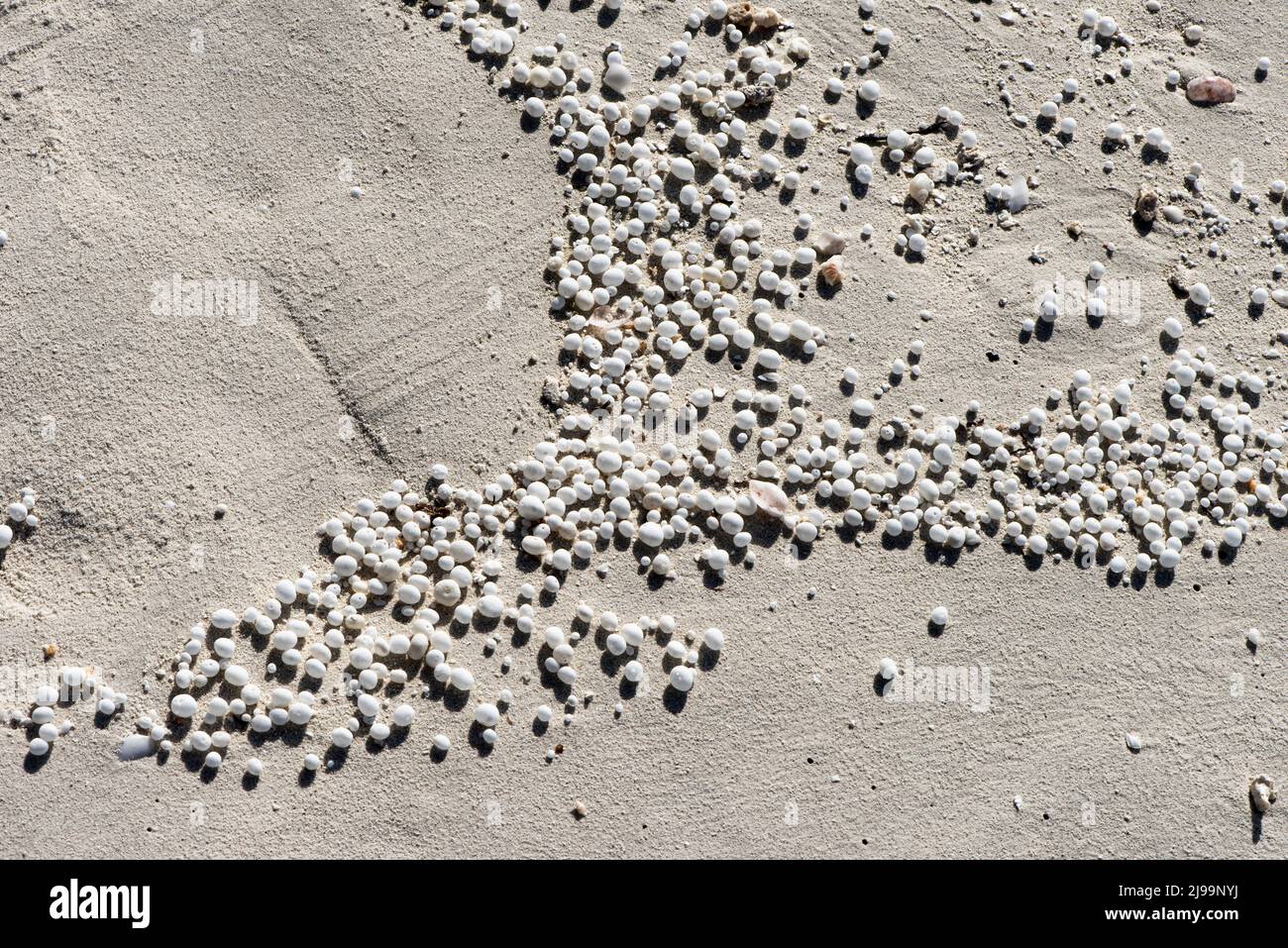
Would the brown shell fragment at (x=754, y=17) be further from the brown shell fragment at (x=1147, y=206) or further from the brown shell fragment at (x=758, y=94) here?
the brown shell fragment at (x=1147, y=206)

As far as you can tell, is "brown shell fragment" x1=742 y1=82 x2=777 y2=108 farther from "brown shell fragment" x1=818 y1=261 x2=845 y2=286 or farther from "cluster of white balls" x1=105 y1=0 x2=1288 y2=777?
"brown shell fragment" x1=818 y1=261 x2=845 y2=286

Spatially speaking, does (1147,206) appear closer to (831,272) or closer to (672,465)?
(831,272)

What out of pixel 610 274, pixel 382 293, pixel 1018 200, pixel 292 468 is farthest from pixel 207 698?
pixel 1018 200

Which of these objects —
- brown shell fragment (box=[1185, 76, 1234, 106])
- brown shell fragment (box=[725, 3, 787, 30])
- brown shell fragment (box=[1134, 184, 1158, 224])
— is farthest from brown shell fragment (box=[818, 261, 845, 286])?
brown shell fragment (box=[1185, 76, 1234, 106])

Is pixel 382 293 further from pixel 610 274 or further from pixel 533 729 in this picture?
pixel 533 729

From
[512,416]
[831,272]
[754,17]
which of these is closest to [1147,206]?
[831,272]

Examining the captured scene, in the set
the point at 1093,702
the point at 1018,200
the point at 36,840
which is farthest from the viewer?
the point at 1018,200
